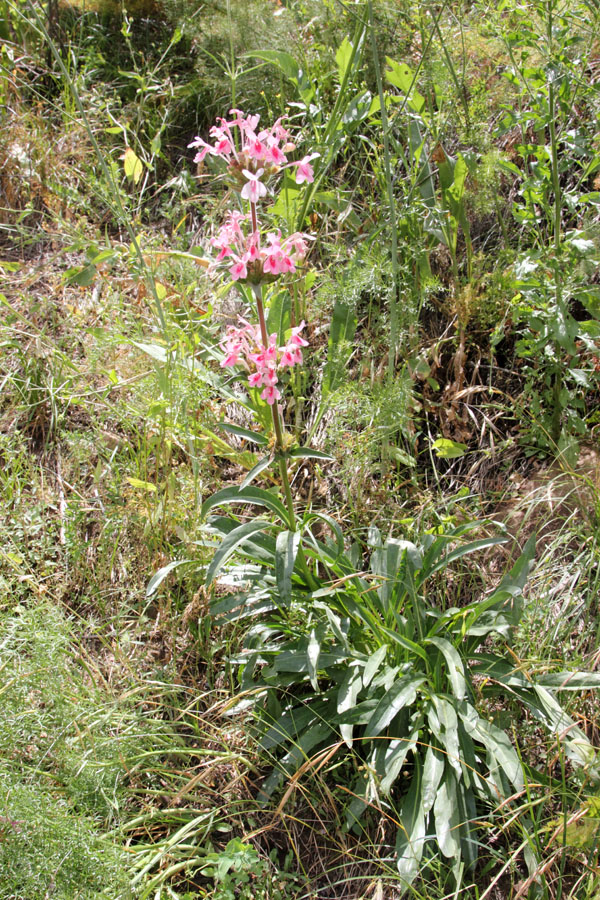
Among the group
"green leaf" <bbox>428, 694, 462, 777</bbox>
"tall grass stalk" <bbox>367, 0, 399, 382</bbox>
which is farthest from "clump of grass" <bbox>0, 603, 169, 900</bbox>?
"tall grass stalk" <bbox>367, 0, 399, 382</bbox>

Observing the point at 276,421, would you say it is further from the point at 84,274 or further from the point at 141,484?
the point at 84,274

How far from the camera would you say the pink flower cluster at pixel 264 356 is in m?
1.71

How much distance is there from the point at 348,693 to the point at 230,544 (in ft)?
1.56

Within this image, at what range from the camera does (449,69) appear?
107 inches

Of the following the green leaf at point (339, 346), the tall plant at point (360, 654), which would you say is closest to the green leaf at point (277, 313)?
the green leaf at point (339, 346)

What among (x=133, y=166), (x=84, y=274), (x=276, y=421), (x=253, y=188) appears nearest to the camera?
(x=253, y=188)

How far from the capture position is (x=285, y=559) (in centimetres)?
177

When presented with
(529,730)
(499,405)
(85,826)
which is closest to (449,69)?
(499,405)

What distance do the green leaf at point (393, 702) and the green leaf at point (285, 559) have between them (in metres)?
0.34

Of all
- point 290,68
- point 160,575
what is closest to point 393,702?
point 160,575

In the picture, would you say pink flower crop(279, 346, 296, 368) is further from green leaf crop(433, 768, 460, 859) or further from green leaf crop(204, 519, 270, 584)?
green leaf crop(433, 768, 460, 859)

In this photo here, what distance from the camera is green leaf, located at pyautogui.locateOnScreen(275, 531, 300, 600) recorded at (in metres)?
1.73

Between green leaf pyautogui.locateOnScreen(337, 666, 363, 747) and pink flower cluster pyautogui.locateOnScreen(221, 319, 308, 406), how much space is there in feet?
2.37

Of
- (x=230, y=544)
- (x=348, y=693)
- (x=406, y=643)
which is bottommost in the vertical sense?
(x=348, y=693)
